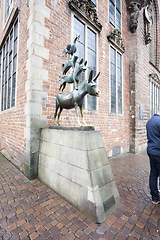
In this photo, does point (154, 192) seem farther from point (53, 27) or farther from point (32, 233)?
point (53, 27)

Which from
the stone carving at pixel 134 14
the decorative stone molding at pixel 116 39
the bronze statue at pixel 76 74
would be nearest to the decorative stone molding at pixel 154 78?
the stone carving at pixel 134 14

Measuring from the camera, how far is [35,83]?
3631mm

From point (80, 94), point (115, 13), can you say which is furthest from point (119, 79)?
point (80, 94)

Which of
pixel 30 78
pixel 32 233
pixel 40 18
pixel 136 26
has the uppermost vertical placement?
pixel 136 26

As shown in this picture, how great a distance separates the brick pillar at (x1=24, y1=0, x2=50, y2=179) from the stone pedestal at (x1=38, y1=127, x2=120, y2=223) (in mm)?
828

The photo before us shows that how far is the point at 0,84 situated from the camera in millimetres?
7477

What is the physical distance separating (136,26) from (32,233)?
34.7ft

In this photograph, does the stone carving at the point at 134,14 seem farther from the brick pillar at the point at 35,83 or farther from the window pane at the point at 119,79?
the brick pillar at the point at 35,83

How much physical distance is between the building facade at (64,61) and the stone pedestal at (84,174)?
1.11 meters

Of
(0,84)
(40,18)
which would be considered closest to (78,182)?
(40,18)

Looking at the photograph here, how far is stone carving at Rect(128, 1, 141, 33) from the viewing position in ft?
26.0

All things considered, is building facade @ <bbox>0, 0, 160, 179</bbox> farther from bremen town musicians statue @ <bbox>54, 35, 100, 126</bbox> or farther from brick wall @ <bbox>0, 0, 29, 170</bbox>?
bremen town musicians statue @ <bbox>54, 35, 100, 126</bbox>

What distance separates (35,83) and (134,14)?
8.48 meters

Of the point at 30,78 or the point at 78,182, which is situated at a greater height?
the point at 30,78
